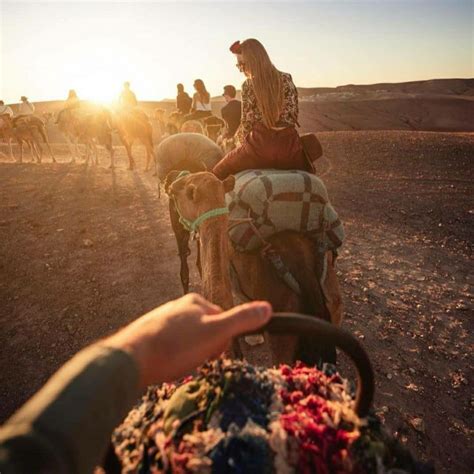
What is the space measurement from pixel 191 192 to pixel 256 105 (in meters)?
1.37

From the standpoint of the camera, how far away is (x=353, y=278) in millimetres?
5777

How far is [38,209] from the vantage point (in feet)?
30.5

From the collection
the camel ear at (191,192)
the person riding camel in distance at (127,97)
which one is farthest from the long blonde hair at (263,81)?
the person riding camel in distance at (127,97)

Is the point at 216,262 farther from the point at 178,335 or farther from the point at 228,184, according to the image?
the point at 178,335

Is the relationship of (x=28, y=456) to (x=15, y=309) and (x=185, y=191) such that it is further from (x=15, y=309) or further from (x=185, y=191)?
(x=15, y=309)

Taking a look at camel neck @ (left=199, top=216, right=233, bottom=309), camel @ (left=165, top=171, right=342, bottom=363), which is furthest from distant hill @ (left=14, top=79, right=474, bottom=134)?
camel neck @ (left=199, top=216, right=233, bottom=309)

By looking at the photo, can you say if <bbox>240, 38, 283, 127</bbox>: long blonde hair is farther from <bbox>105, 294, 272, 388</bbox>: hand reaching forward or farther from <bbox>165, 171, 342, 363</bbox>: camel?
<bbox>105, 294, 272, 388</bbox>: hand reaching forward

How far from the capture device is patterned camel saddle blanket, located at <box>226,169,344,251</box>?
2688 mm

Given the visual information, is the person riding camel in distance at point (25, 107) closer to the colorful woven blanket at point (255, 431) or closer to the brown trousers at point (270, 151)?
the brown trousers at point (270, 151)

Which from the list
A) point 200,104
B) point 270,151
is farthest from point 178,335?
point 200,104

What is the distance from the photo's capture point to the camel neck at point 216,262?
209 cm

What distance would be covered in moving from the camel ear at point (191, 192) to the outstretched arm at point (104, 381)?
1.56 meters

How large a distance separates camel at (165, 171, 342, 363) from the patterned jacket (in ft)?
2.96

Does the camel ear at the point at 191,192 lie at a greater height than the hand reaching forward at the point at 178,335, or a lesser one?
greater
